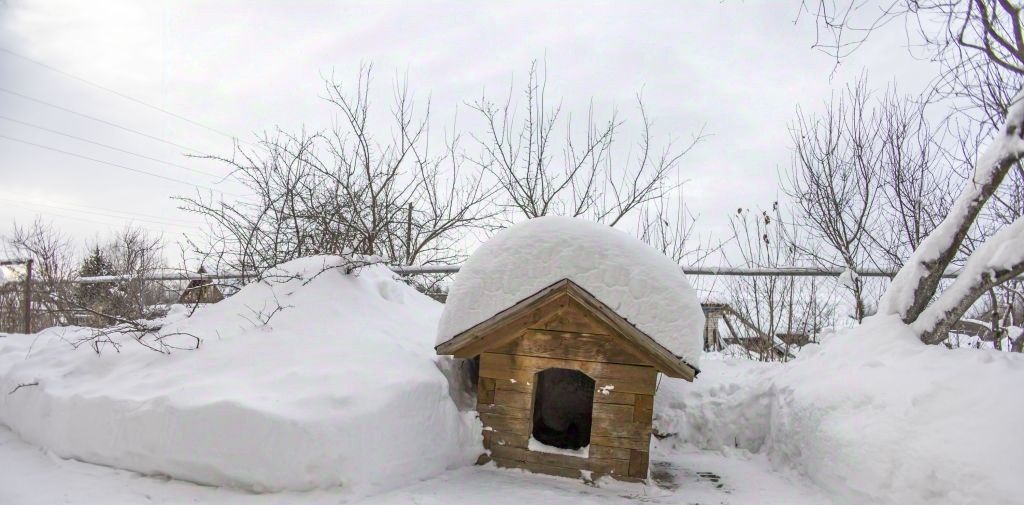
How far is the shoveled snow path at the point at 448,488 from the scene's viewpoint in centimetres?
327

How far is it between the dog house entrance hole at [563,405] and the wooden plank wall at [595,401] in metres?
1.34

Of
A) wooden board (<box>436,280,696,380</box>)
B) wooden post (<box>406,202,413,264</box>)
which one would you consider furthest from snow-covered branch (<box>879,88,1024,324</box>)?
wooden post (<box>406,202,413,264</box>)

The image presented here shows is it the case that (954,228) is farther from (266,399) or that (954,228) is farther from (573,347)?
(266,399)

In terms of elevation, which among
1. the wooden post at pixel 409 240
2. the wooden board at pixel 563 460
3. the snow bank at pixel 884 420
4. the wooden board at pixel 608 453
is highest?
the wooden post at pixel 409 240

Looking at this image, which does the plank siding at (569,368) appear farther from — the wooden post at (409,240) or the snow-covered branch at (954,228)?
the wooden post at (409,240)

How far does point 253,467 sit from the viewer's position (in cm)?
336

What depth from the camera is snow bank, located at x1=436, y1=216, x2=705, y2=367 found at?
4.37m

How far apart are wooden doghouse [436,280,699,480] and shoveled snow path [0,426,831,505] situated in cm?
18

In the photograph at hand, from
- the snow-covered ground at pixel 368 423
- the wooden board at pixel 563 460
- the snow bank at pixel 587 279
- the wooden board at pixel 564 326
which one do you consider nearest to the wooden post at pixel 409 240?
the snow-covered ground at pixel 368 423

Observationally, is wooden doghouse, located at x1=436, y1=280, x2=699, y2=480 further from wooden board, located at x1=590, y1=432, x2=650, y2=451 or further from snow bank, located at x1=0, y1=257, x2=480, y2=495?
snow bank, located at x1=0, y1=257, x2=480, y2=495

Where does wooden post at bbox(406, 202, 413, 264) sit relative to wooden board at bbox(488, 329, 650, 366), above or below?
above

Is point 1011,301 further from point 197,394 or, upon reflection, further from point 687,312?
point 197,394

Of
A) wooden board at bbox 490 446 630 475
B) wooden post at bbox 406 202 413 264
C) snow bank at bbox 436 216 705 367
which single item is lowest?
wooden board at bbox 490 446 630 475

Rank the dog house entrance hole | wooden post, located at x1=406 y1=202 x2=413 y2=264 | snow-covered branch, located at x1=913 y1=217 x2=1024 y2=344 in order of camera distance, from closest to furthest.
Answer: snow-covered branch, located at x1=913 y1=217 x2=1024 y2=344 < the dog house entrance hole < wooden post, located at x1=406 y1=202 x2=413 y2=264
